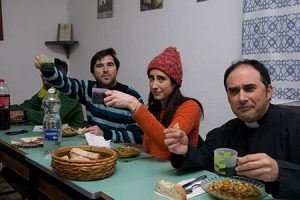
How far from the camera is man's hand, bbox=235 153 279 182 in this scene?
1052 mm

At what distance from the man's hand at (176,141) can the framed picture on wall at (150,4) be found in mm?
1950

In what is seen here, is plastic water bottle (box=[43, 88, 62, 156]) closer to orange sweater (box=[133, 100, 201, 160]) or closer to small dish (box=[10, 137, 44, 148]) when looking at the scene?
small dish (box=[10, 137, 44, 148])

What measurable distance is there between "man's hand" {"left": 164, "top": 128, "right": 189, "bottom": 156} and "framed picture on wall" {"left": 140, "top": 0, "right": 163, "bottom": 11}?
76.8 inches

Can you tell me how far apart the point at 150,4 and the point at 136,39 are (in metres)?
0.42

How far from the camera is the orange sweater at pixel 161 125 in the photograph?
167 cm

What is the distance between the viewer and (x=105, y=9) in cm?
383

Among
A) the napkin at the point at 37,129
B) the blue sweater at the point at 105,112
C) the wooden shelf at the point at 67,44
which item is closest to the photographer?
the blue sweater at the point at 105,112

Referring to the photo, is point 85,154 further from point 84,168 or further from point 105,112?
point 105,112

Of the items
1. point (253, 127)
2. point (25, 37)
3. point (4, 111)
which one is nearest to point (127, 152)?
point (253, 127)

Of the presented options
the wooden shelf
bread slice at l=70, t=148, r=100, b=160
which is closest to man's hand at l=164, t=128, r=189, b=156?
bread slice at l=70, t=148, r=100, b=160

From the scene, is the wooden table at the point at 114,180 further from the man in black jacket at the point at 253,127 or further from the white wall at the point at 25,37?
the white wall at the point at 25,37

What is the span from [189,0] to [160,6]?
384 mm

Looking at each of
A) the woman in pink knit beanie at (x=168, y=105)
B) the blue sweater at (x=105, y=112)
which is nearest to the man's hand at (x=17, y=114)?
the blue sweater at (x=105, y=112)

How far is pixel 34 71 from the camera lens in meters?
4.34
